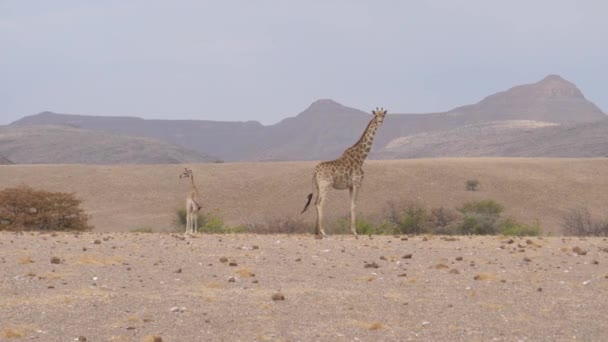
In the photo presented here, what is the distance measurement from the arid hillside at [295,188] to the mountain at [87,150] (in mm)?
60015

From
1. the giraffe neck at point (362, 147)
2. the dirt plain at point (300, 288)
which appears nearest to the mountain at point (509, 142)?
the giraffe neck at point (362, 147)

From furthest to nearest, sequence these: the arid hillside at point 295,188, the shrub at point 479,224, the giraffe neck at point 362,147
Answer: the arid hillside at point 295,188
the shrub at point 479,224
the giraffe neck at point 362,147

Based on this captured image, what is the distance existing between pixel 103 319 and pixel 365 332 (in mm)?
3071

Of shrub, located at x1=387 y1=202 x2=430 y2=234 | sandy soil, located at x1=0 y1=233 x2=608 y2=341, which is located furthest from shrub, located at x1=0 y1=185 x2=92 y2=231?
sandy soil, located at x1=0 y1=233 x2=608 y2=341

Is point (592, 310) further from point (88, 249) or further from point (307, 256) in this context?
point (88, 249)

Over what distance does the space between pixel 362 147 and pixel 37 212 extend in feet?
38.6

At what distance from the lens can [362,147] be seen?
67.3 feet

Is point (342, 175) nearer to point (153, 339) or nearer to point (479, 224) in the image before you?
point (479, 224)

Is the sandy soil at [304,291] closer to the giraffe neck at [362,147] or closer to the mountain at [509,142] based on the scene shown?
the giraffe neck at [362,147]

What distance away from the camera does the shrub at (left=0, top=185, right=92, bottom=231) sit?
26.7 meters

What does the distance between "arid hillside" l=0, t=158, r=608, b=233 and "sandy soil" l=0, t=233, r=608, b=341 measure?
82.3ft

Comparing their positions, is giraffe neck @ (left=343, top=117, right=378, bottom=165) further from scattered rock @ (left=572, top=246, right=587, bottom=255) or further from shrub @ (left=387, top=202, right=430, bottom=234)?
shrub @ (left=387, top=202, right=430, bottom=234)

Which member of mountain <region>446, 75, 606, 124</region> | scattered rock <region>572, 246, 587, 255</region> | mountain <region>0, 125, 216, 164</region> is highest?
mountain <region>446, 75, 606, 124</region>

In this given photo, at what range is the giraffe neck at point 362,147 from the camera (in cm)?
2025
